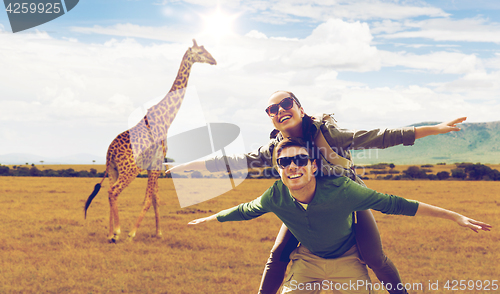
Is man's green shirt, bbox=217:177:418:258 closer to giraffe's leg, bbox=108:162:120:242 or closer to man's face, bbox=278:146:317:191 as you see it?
man's face, bbox=278:146:317:191

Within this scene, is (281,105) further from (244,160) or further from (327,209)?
(327,209)

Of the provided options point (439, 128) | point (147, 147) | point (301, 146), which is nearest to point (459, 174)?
point (147, 147)

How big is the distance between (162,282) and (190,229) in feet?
15.1

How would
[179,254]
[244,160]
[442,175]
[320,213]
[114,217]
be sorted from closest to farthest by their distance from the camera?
[320,213], [244,160], [179,254], [114,217], [442,175]

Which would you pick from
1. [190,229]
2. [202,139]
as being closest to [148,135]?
[202,139]

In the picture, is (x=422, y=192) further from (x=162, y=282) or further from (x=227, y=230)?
(x=162, y=282)

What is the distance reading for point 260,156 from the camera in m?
4.25

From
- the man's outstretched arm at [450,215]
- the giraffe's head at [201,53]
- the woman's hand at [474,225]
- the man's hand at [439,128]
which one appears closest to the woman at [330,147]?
the man's hand at [439,128]

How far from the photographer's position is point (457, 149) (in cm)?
17150

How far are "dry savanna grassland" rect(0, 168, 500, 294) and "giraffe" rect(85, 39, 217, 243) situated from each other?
1228mm

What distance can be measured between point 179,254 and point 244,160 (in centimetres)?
512

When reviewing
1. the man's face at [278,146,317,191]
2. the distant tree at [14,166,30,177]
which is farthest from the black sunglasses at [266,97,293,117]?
the distant tree at [14,166,30,177]

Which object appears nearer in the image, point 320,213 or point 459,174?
point 320,213

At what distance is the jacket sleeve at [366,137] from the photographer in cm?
332
